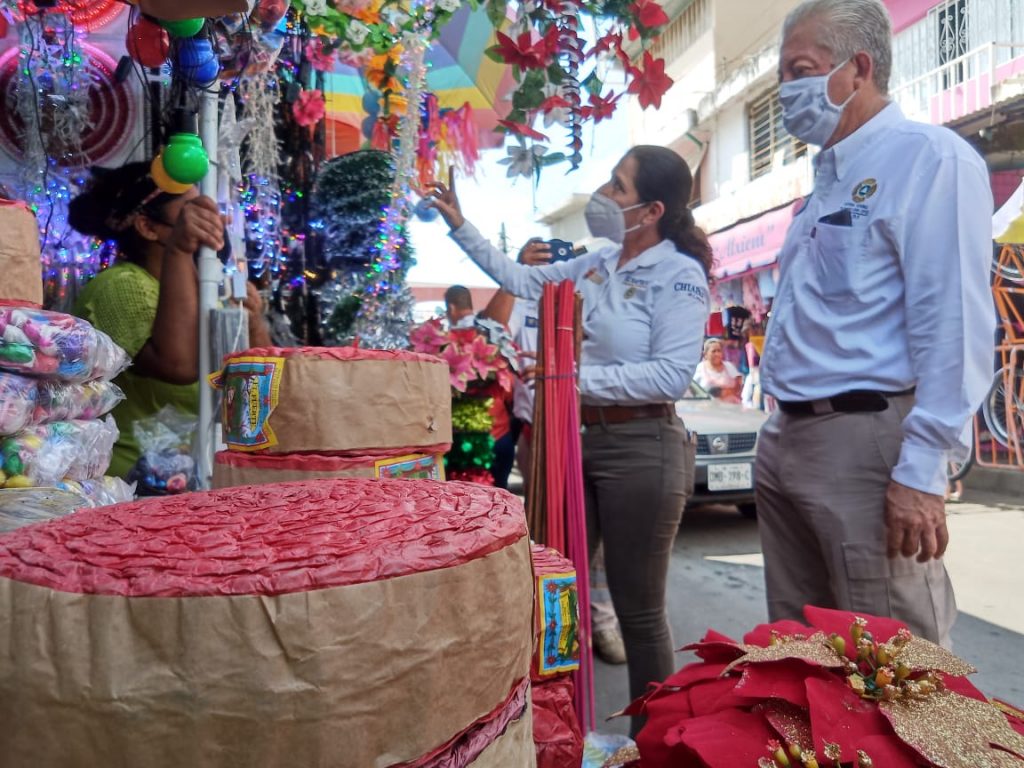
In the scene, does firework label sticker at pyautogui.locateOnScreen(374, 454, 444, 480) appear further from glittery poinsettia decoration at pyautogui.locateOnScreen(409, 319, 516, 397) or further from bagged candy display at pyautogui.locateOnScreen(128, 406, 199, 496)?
glittery poinsettia decoration at pyautogui.locateOnScreen(409, 319, 516, 397)

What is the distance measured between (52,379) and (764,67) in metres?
12.3

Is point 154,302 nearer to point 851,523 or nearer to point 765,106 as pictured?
point 851,523

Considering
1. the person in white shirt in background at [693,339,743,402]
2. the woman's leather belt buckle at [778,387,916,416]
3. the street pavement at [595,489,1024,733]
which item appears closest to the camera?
the woman's leather belt buckle at [778,387,916,416]

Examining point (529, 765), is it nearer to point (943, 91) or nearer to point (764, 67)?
point (943, 91)

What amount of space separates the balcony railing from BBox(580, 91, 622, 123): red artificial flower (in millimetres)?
6400

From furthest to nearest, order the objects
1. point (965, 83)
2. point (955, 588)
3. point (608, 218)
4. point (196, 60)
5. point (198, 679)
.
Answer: point (965, 83) → point (955, 588) → point (608, 218) → point (196, 60) → point (198, 679)

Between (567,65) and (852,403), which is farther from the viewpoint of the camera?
(567,65)

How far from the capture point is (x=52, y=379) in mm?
996

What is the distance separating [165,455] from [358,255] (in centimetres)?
104

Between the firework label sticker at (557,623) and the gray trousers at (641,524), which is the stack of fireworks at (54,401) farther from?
the gray trousers at (641,524)

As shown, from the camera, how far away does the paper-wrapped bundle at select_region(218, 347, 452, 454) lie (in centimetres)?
99

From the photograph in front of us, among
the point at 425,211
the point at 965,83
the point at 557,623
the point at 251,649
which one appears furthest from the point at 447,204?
the point at 965,83

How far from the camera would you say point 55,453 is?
99 cm

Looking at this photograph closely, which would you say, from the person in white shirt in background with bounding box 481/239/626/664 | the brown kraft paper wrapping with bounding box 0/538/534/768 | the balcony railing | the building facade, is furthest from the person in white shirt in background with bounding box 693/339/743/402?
the brown kraft paper wrapping with bounding box 0/538/534/768
